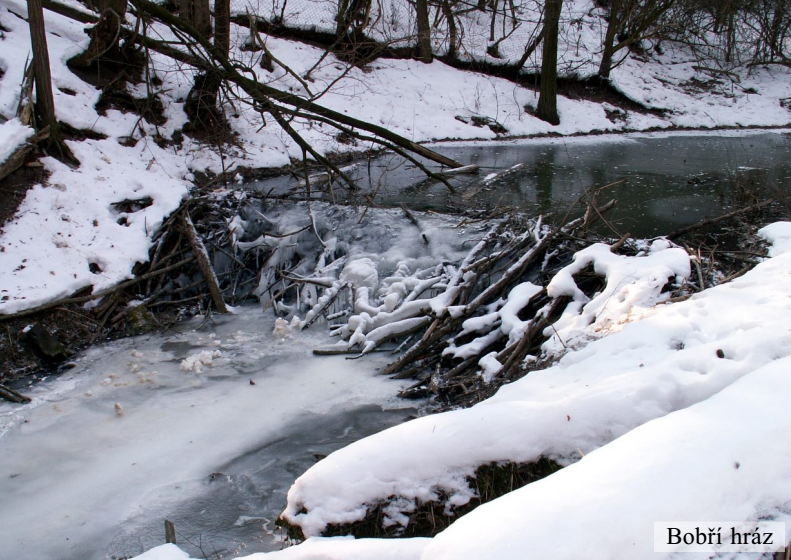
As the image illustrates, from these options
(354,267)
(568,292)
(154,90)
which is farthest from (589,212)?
(154,90)

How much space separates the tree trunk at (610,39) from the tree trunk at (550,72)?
2444 mm

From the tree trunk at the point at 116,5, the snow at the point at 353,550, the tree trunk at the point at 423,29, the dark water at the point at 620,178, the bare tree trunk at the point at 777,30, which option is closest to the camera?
the snow at the point at 353,550

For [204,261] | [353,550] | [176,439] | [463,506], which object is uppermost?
[204,261]

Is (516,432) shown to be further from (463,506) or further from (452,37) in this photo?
(452,37)

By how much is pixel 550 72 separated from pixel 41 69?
504 inches

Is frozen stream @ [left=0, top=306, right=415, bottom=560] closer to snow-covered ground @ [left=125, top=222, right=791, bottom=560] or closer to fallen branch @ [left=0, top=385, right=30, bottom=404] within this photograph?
fallen branch @ [left=0, top=385, right=30, bottom=404]

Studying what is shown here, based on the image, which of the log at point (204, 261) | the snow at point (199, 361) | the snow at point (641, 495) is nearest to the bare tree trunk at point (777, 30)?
Answer: the log at point (204, 261)

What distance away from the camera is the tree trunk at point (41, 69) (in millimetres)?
7168

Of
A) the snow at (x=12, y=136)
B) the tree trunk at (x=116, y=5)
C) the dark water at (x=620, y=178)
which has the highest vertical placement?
the tree trunk at (x=116, y=5)

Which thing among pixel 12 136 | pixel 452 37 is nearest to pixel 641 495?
pixel 12 136

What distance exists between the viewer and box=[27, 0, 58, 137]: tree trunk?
717 centimetres

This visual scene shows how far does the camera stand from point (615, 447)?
8.11ft

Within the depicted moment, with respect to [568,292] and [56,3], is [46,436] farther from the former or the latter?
[56,3]

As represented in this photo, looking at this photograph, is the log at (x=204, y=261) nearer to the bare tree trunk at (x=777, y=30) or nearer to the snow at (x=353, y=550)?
the snow at (x=353, y=550)
